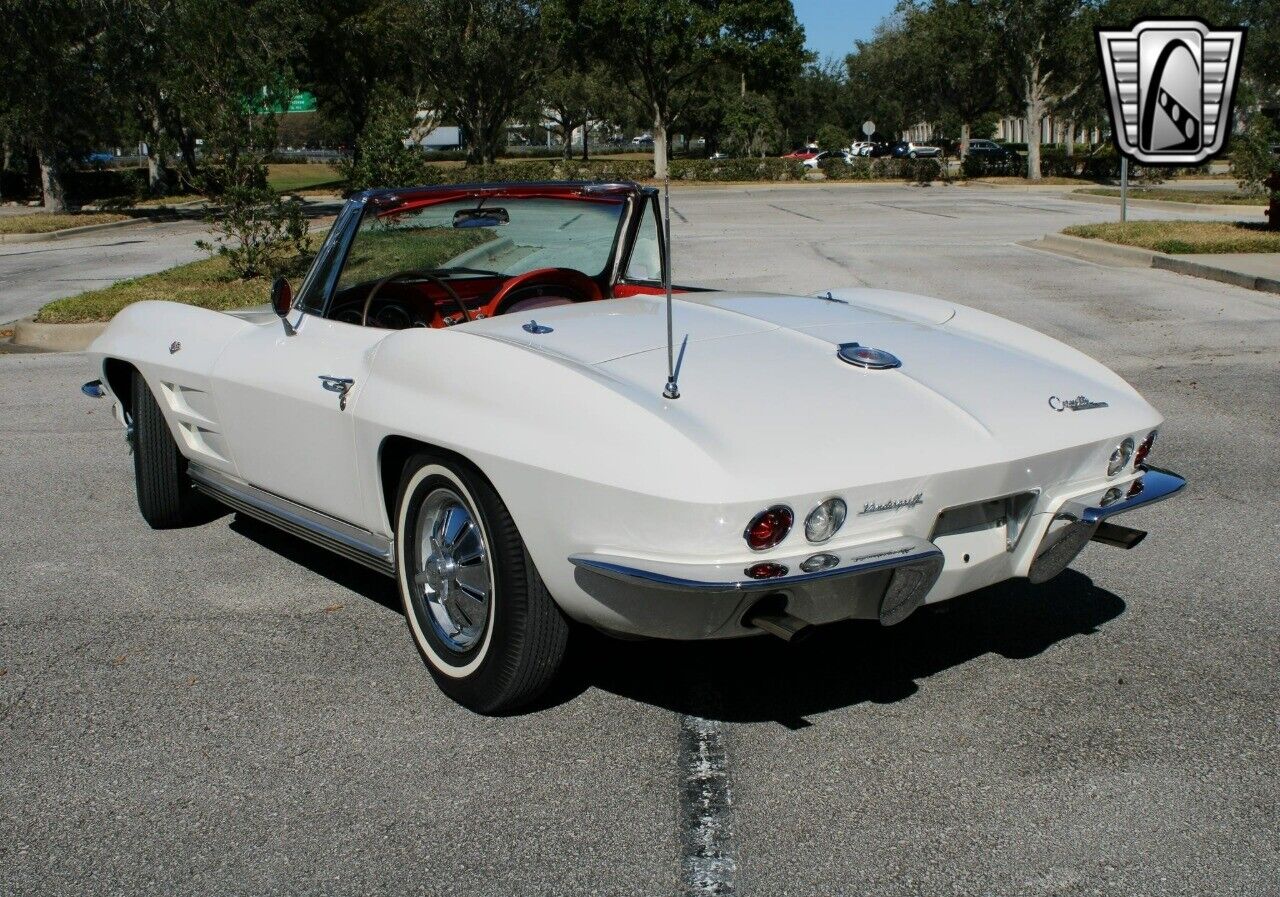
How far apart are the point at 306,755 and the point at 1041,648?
226cm

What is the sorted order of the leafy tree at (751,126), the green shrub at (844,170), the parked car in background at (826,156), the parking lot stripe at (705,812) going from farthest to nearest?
the parked car in background at (826,156) → the leafy tree at (751,126) → the green shrub at (844,170) → the parking lot stripe at (705,812)

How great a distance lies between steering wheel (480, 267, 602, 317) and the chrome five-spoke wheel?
41.5 inches

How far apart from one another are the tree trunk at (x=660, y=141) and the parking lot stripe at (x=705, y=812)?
145ft

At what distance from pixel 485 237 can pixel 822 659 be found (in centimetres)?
196

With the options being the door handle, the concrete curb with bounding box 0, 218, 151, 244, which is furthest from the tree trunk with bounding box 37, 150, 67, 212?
the door handle

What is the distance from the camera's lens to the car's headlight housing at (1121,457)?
372 centimetres

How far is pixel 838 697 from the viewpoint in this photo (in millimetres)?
3812

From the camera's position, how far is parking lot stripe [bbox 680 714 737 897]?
2.86 m

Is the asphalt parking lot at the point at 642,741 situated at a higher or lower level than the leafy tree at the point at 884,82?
lower

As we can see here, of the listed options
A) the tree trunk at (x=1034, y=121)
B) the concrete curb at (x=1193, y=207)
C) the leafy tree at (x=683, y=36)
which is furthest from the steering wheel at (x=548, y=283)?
the leafy tree at (x=683, y=36)

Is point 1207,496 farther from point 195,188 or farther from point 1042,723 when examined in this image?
point 195,188

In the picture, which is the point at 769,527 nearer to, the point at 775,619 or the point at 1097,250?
the point at 775,619

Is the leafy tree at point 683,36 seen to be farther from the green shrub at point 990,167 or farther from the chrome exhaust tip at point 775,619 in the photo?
the chrome exhaust tip at point 775,619

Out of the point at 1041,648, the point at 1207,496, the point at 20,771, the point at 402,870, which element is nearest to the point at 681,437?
the point at 402,870
